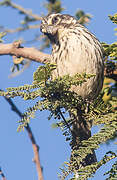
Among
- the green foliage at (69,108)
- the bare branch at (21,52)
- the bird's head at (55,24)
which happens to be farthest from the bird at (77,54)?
the green foliage at (69,108)

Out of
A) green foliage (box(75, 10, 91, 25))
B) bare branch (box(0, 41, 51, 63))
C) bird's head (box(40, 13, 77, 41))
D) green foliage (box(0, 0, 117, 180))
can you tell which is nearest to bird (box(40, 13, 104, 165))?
bird's head (box(40, 13, 77, 41))

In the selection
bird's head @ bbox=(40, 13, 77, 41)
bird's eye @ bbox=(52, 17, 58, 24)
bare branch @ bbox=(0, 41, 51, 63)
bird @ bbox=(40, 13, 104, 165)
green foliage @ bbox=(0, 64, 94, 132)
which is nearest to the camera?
green foliage @ bbox=(0, 64, 94, 132)

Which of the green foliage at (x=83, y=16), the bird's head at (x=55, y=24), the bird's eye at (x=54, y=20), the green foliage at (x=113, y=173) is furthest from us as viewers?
the green foliage at (x=83, y=16)

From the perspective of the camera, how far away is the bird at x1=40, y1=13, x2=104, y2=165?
2715 millimetres

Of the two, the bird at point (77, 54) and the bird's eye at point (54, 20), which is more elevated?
the bird's eye at point (54, 20)

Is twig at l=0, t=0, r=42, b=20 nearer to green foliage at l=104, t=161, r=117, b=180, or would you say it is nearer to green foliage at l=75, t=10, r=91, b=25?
green foliage at l=75, t=10, r=91, b=25

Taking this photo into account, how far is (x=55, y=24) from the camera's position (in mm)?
3156

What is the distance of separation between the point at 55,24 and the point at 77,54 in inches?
21.6

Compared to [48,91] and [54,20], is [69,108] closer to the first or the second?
[48,91]

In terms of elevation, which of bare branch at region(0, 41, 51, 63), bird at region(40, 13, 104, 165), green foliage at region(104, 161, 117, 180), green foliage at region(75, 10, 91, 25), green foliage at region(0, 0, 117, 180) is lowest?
green foliage at region(104, 161, 117, 180)

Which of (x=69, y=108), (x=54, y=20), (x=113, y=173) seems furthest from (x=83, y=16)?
(x=113, y=173)

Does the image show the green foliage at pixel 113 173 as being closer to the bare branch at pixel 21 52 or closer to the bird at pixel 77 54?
the bird at pixel 77 54

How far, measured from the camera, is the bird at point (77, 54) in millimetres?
2715

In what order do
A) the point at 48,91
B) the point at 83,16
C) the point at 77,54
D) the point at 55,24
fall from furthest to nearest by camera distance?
the point at 83,16
the point at 55,24
the point at 77,54
the point at 48,91
